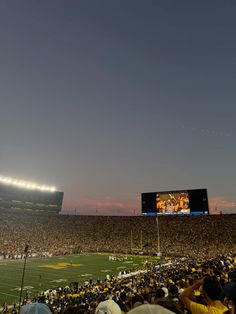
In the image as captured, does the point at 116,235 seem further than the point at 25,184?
No

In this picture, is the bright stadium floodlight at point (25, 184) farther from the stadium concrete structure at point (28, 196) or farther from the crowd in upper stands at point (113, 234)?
the crowd in upper stands at point (113, 234)

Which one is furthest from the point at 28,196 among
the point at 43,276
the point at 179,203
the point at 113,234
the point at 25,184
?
the point at 43,276

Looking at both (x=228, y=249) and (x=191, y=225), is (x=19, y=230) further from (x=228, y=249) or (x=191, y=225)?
(x=228, y=249)

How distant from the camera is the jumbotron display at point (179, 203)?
5272 cm

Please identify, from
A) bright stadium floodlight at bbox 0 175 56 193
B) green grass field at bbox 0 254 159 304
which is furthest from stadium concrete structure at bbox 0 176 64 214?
green grass field at bbox 0 254 159 304

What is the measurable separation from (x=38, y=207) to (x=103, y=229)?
2387 cm

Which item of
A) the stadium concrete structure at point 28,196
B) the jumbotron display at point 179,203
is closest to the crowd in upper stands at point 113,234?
the stadium concrete structure at point 28,196

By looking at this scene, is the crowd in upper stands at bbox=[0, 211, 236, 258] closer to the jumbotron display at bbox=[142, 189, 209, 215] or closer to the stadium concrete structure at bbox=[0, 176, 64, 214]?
the stadium concrete structure at bbox=[0, 176, 64, 214]

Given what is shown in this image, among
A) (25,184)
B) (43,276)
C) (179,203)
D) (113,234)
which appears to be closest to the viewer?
(43,276)

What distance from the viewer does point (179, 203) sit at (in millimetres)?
53719

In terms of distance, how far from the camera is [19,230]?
62.0m

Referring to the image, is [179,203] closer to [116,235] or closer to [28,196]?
[116,235]

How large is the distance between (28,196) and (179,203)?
151 ft

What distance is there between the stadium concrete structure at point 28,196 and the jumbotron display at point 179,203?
36.4 meters
